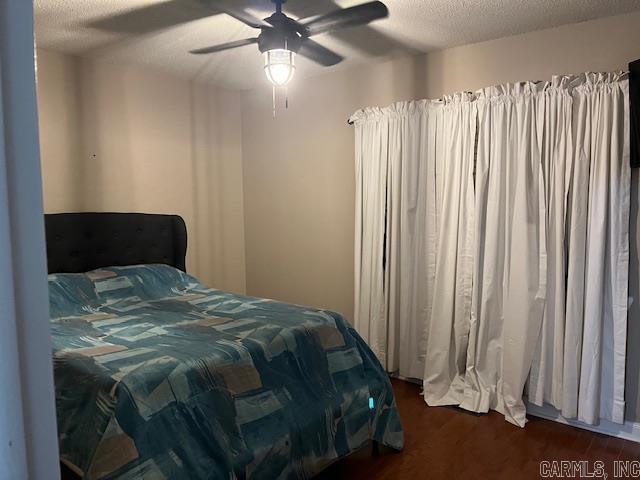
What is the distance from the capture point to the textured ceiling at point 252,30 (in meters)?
2.50

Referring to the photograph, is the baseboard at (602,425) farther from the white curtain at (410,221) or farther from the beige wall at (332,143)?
the white curtain at (410,221)

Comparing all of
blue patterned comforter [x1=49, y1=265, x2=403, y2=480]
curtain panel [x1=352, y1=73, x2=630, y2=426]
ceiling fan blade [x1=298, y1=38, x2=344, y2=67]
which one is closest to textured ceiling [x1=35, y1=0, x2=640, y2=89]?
ceiling fan blade [x1=298, y1=38, x2=344, y2=67]

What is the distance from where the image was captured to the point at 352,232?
3.82 metres

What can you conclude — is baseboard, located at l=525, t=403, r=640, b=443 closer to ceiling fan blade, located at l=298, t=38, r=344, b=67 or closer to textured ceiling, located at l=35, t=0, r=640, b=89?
textured ceiling, located at l=35, t=0, r=640, b=89

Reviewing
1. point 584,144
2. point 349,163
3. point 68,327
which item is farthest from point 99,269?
point 584,144

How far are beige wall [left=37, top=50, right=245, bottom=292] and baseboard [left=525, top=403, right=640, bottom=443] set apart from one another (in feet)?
9.00

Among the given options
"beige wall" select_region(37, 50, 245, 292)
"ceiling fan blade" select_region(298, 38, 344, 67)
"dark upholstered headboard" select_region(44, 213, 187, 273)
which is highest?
"ceiling fan blade" select_region(298, 38, 344, 67)

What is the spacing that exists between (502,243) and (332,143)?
5.27ft

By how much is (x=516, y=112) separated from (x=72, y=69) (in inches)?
119

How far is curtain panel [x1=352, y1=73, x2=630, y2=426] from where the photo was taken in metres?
2.65

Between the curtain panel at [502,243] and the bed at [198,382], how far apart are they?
922 millimetres

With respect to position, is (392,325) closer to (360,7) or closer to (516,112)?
(516,112)

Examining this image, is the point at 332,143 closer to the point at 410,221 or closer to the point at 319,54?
the point at 319,54

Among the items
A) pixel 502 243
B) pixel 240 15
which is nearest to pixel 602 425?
pixel 502 243
